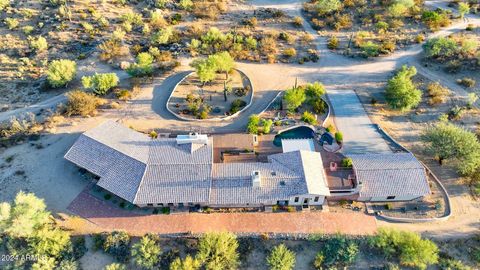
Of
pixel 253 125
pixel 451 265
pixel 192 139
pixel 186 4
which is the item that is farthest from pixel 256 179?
pixel 186 4

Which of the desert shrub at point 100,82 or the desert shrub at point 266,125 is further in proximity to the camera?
the desert shrub at point 100,82

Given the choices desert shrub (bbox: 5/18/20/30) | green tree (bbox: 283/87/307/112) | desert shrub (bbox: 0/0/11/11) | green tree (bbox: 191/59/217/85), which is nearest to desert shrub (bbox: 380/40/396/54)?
green tree (bbox: 283/87/307/112)

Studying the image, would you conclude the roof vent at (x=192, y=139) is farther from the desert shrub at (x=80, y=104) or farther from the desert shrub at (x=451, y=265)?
the desert shrub at (x=451, y=265)

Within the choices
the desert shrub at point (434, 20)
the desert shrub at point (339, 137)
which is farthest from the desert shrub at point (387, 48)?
the desert shrub at point (339, 137)

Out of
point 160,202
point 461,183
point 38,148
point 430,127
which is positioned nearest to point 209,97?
point 160,202

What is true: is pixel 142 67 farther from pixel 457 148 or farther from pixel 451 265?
pixel 451 265

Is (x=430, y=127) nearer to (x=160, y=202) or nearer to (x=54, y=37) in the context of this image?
(x=160, y=202)

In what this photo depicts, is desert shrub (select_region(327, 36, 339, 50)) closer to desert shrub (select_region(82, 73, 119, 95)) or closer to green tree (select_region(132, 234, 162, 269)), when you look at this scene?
desert shrub (select_region(82, 73, 119, 95))
